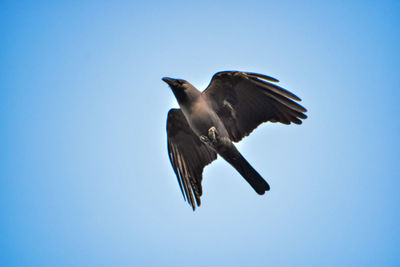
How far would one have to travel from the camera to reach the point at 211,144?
278 inches

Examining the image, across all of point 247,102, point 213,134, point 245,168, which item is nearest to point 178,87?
point 213,134

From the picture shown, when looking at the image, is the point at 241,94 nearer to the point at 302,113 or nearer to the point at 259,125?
the point at 259,125

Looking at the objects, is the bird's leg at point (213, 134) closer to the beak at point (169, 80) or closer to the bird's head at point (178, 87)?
the bird's head at point (178, 87)

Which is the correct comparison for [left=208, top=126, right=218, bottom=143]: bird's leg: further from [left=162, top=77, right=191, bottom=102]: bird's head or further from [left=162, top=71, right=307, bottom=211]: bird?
[left=162, top=77, right=191, bottom=102]: bird's head

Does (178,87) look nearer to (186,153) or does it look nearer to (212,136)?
(212,136)

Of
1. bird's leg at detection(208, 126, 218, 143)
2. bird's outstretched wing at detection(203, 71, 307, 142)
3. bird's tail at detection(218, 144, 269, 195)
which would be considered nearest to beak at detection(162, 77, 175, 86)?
bird's outstretched wing at detection(203, 71, 307, 142)

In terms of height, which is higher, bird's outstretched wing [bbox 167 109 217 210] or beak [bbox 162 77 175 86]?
beak [bbox 162 77 175 86]

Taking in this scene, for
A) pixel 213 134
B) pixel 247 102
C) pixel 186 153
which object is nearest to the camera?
pixel 213 134

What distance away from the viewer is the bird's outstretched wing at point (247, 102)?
6.80 meters

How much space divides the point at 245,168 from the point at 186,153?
1898mm

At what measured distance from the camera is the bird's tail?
700cm

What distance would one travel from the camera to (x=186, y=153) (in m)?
8.24

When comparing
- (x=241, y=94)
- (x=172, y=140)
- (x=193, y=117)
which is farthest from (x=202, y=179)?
(x=241, y=94)

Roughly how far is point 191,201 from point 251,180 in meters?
1.71
